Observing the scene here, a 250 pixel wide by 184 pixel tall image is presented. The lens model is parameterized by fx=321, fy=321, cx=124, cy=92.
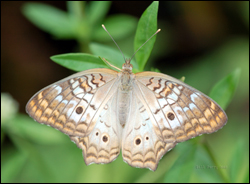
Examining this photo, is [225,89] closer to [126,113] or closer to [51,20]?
[126,113]

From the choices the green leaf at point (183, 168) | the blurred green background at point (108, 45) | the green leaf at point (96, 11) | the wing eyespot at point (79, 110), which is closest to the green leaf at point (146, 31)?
the wing eyespot at point (79, 110)

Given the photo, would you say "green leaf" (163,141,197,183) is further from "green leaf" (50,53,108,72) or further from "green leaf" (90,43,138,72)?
"green leaf" (50,53,108,72)

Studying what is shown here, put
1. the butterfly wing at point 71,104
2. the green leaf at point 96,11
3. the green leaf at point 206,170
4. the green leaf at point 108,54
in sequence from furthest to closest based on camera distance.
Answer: the green leaf at point 96,11, the green leaf at point 206,170, the green leaf at point 108,54, the butterfly wing at point 71,104

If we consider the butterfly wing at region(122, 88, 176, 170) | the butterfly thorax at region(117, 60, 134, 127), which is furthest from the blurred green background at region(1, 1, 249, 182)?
the butterfly thorax at region(117, 60, 134, 127)

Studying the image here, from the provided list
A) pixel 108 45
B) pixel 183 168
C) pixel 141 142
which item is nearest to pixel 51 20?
pixel 108 45

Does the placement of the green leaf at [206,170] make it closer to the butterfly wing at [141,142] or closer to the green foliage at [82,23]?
the butterfly wing at [141,142]

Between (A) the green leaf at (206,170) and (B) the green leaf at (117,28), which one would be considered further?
(B) the green leaf at (117,28)
